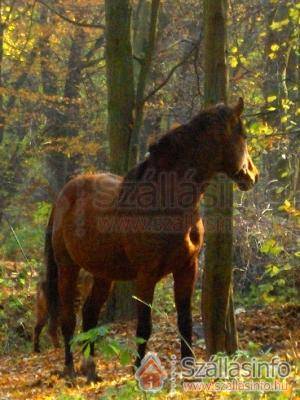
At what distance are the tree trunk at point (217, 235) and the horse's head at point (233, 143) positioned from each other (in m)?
0.38

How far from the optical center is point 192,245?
674 cm

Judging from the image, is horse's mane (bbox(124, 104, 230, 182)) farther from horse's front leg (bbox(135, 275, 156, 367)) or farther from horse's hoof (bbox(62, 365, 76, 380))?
horse's hoof (bbox(62, 365, 76, 380))

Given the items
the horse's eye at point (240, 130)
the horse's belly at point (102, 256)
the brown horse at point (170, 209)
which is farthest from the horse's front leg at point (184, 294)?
the horse's eye at point (240, 130)

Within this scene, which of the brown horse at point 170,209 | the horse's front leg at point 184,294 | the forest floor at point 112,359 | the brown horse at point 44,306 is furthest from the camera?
the brown horse at point 44,306

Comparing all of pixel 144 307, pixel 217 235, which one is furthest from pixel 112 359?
pixel 217 235

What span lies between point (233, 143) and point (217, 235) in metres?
1.00

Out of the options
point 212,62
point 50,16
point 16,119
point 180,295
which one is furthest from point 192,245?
point 50,16

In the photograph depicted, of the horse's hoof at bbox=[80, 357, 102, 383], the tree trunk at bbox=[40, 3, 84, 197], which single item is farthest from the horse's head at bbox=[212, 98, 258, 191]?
the tree trunk at bbox=[40, 3, 84, 197]

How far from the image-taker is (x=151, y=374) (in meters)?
5.69

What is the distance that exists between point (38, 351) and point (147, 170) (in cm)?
460

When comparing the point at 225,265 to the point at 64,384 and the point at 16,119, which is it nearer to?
the point at 64,384

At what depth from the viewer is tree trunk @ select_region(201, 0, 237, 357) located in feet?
23.6

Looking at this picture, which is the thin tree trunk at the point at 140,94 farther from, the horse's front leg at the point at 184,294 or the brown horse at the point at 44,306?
the horse's front leg at the point at 184,294

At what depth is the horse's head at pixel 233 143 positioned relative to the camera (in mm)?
6824
